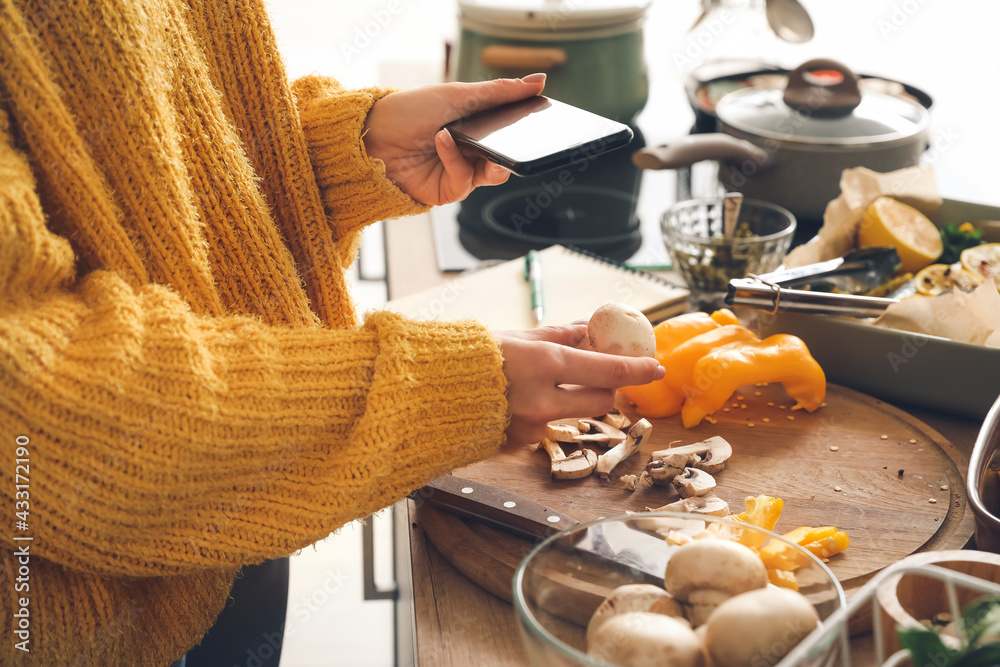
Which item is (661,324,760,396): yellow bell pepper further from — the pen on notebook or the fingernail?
the fingernail

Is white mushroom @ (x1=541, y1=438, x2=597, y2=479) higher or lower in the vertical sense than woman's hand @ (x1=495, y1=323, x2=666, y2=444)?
lower

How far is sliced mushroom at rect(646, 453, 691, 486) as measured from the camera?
31.1 inches

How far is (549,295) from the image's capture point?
3.95 ft

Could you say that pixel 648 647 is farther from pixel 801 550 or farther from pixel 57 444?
pixel 57 444

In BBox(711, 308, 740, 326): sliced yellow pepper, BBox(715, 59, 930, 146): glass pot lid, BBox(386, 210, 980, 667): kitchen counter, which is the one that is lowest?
BBox(386, 210, 980, 667): kitchen counter

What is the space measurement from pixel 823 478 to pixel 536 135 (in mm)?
451

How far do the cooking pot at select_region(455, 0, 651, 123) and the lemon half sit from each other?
1.50 feet

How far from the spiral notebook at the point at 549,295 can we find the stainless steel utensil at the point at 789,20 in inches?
24.8

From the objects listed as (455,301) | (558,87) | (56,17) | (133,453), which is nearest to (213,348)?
(133,453)

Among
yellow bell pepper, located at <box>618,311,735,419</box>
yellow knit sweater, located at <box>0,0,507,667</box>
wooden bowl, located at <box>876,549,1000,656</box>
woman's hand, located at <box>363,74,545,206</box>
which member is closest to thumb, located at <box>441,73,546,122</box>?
woman's hand, located at <box>363,74,545,206</box>

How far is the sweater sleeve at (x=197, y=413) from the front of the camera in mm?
538

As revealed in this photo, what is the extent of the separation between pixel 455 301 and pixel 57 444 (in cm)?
70

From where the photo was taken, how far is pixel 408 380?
0.62 metres

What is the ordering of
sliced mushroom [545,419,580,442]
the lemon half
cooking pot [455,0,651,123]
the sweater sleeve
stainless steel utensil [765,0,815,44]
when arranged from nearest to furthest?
the sweater sleeve
sliced mushroom [545,419,580,442]
the lemon half
cooking pot [455,0,651,123]
stainless steel utensil [765,0,815,44]
